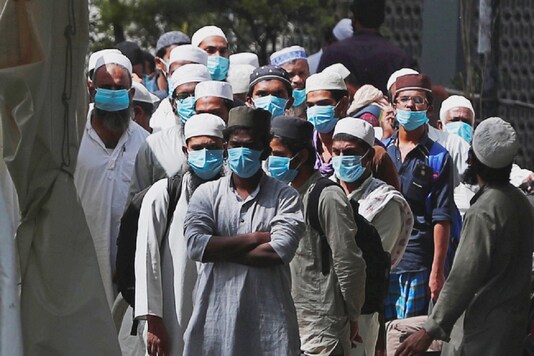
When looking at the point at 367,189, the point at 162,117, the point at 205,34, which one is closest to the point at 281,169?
the point at 367,189

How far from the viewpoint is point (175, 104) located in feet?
33.8

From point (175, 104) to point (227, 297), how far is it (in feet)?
8.23

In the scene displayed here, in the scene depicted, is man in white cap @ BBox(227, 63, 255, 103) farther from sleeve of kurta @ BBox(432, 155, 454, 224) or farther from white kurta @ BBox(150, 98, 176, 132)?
sleeve of kurta @ BBox(432, 155, 454, 224)

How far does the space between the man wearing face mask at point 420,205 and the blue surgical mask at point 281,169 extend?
1407 millimetres

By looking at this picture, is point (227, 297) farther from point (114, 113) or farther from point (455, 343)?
point (114, 113)

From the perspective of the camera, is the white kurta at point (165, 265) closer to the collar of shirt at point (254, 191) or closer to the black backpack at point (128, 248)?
the black backpack at point (128, 248)

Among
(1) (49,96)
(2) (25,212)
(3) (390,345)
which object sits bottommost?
(3) (390,345)

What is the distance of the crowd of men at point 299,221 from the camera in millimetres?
7582

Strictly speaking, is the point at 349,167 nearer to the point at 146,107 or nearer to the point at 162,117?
the point at 162,117

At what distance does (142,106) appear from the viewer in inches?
457

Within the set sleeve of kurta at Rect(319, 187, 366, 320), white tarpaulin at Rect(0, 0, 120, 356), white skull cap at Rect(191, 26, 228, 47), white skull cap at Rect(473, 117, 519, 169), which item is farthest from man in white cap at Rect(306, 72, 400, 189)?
white tarpaulin at Rect(0, 0, 120, 356)

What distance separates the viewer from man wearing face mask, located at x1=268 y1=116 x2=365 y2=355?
28.1ft

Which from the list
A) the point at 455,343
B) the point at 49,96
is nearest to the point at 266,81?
the point at 455,343

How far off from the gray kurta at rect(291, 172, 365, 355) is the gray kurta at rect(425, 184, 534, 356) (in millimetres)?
1042
